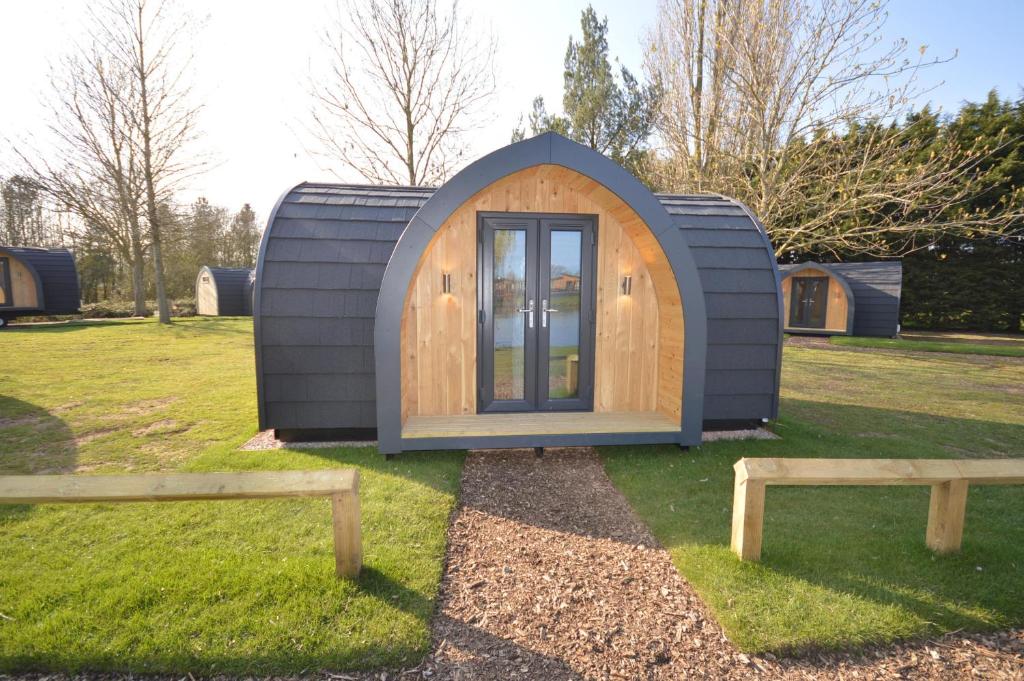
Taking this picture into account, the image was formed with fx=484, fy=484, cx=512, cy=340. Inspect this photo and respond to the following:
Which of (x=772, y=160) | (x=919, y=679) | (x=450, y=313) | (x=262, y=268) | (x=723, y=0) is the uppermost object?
(x=723, y=0)

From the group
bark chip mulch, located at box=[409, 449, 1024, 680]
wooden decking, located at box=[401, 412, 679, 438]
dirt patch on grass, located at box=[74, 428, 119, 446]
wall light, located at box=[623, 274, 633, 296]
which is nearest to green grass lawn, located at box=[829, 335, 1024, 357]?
wall light, located at box=[623, 274, 633, 296]

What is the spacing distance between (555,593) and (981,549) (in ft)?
9.65

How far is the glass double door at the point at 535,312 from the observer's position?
566 centimetres

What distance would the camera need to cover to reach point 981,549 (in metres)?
3.27

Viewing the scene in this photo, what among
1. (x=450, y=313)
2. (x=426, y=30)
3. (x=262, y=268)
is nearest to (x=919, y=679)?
(x=450, y=313)

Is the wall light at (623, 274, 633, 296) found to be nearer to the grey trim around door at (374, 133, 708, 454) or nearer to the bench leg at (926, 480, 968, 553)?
the grey trim around door at (374, 133, 708, 454)

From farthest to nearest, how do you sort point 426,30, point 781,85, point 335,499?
1. point 426,30
2. point 781,85
3. point 335,499

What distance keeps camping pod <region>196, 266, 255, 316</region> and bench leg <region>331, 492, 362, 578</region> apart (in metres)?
22.7

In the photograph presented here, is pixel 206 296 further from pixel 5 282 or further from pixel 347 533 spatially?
pixel 347 533

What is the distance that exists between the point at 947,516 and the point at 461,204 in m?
4.32

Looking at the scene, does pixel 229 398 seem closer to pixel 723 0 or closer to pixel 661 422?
pixel 661 422

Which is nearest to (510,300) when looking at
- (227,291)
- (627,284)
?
(627,284)

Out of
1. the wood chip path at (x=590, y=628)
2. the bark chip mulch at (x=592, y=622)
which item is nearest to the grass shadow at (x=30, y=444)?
the wood chip path at (x=590, y=628)

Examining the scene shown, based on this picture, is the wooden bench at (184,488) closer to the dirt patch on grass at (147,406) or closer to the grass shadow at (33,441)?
the grass shadow at (33,441)
